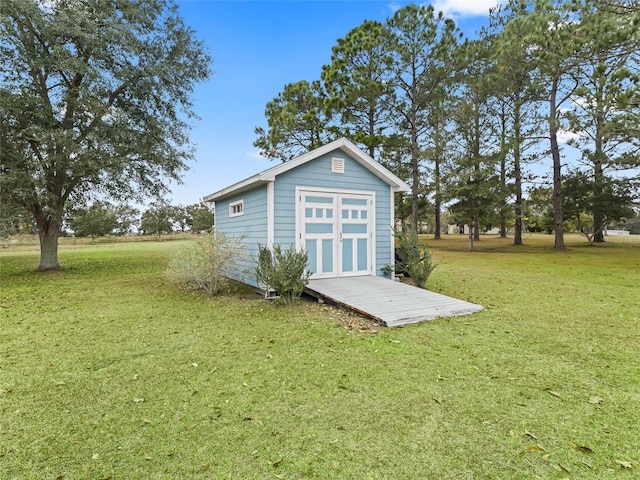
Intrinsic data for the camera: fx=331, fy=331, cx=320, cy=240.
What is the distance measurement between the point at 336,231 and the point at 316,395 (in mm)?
5257

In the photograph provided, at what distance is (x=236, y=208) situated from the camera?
363 inches

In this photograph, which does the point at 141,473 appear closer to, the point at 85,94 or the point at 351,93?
the point at 85,94

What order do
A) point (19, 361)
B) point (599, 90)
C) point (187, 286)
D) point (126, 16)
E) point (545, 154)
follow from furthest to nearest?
point (545, 154) < point (126, 16) < point (599, 90) < point (187, 286) < point (19, 361)

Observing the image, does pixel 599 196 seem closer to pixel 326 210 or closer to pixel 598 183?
pixel 598 183

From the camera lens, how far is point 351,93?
18719 millimetres

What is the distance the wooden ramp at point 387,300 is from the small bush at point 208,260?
6.75ft

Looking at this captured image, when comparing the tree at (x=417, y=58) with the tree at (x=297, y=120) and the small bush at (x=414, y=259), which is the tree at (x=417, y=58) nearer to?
the tree at (x=297, y=120)

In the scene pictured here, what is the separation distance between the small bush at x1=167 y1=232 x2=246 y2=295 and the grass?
1590 mm

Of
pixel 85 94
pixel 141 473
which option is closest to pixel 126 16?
pixel 85 94

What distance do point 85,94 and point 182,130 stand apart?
3528 mm

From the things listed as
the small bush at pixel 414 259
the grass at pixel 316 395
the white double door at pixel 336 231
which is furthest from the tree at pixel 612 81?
the white double door at pixel 336 231

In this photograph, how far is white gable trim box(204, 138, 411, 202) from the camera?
23.4ft

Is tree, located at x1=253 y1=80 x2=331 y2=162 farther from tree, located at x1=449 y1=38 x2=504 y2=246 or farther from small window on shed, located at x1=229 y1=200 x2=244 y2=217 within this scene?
small window on shed, located at x1=229 y1=200 x2=244 y2=217

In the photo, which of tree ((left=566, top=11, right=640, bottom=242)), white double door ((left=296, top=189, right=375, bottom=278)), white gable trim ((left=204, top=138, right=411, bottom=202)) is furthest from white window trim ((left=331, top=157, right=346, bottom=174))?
tree ((left=566, top=11, right=640, bottom=242))
